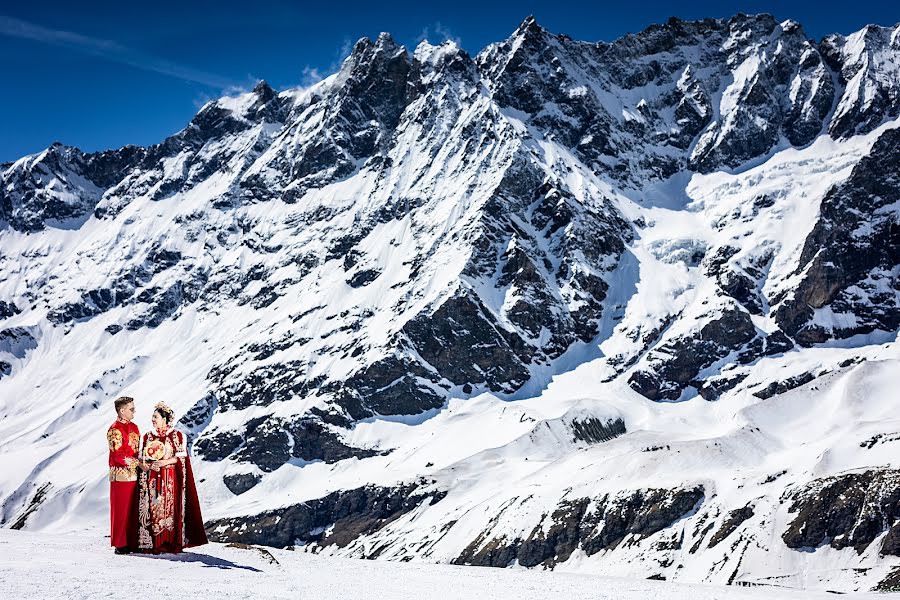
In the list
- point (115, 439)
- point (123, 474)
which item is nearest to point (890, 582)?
→ point (123, 474)

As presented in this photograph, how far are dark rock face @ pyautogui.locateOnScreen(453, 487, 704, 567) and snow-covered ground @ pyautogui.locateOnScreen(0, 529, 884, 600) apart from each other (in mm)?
125799

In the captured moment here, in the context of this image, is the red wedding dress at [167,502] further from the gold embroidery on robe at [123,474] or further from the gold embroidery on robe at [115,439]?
the gold embroidery on robe at [115,439]

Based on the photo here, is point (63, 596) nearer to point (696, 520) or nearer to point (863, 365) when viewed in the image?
point (696, 520)

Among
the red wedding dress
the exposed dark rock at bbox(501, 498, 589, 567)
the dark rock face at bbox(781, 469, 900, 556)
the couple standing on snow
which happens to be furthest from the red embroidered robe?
the exposed dark rock at bbox(501, 498, 589, 567)

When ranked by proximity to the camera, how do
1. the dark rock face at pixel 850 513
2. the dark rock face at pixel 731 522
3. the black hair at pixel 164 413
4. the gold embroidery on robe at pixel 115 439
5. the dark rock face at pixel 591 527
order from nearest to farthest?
the gold embroidery on robe at pixel 115 439, the black hair at pixel 164 413, the dark rock face at pixel 850 513, the dark rock face at pixel 731 522, the dark rock face at pixel 591 527

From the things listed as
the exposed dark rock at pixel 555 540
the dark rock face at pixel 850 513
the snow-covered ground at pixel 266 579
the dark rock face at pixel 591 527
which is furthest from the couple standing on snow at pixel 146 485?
the exposed dark rock at pixel 555 540

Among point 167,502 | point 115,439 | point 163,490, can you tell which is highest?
point 115,439

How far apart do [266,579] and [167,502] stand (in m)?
3.72

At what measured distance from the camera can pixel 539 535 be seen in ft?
500

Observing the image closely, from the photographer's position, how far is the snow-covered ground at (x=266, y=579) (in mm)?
17984

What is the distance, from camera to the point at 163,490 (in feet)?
74.8

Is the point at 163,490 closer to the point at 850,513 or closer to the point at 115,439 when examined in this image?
the point at 115,439

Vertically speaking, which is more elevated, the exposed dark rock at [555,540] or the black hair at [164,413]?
the black hair at [164,413]

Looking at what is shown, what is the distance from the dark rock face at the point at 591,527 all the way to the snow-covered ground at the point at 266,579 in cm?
12580
